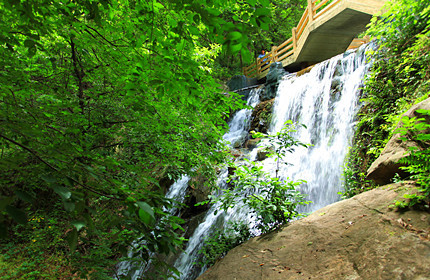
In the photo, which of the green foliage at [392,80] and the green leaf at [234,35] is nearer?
the green leaf at [234,35]

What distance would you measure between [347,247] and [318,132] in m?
5.27

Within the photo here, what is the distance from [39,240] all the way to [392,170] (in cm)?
912

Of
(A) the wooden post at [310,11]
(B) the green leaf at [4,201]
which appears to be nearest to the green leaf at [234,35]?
(B) the green leaf at [4,201]

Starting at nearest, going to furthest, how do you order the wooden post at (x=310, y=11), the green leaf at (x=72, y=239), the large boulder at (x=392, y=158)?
the green leaf at (x=72, y=239) → the large boulder at (x=392, y=158) → the wooden post at (x=310, y=11)

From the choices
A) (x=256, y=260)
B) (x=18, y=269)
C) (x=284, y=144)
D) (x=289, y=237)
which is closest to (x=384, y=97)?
(x=284, y=144)

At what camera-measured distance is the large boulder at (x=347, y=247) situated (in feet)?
6.93

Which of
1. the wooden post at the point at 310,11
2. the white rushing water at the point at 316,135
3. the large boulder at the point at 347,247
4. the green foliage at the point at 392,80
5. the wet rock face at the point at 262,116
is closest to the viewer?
the large boulder at the point at 347,247

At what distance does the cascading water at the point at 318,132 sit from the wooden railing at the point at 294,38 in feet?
13.0

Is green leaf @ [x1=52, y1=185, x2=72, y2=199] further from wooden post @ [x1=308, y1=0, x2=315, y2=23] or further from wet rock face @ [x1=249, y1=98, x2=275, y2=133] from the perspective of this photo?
wooden post @ [x1=308, y1=0, x2=315, y2=23]

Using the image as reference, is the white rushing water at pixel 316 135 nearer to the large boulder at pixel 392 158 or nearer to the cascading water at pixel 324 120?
the cascading water at pixel 324 120

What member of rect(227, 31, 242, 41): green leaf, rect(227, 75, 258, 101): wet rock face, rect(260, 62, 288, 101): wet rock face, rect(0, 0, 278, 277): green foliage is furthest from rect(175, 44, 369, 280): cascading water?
rect(227, 75, 258, 101): wet rock face

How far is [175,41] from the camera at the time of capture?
2104mm

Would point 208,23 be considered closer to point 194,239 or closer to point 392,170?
point 392,170

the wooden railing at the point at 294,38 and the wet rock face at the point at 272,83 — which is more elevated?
the wooden railing at the point at 294,38
